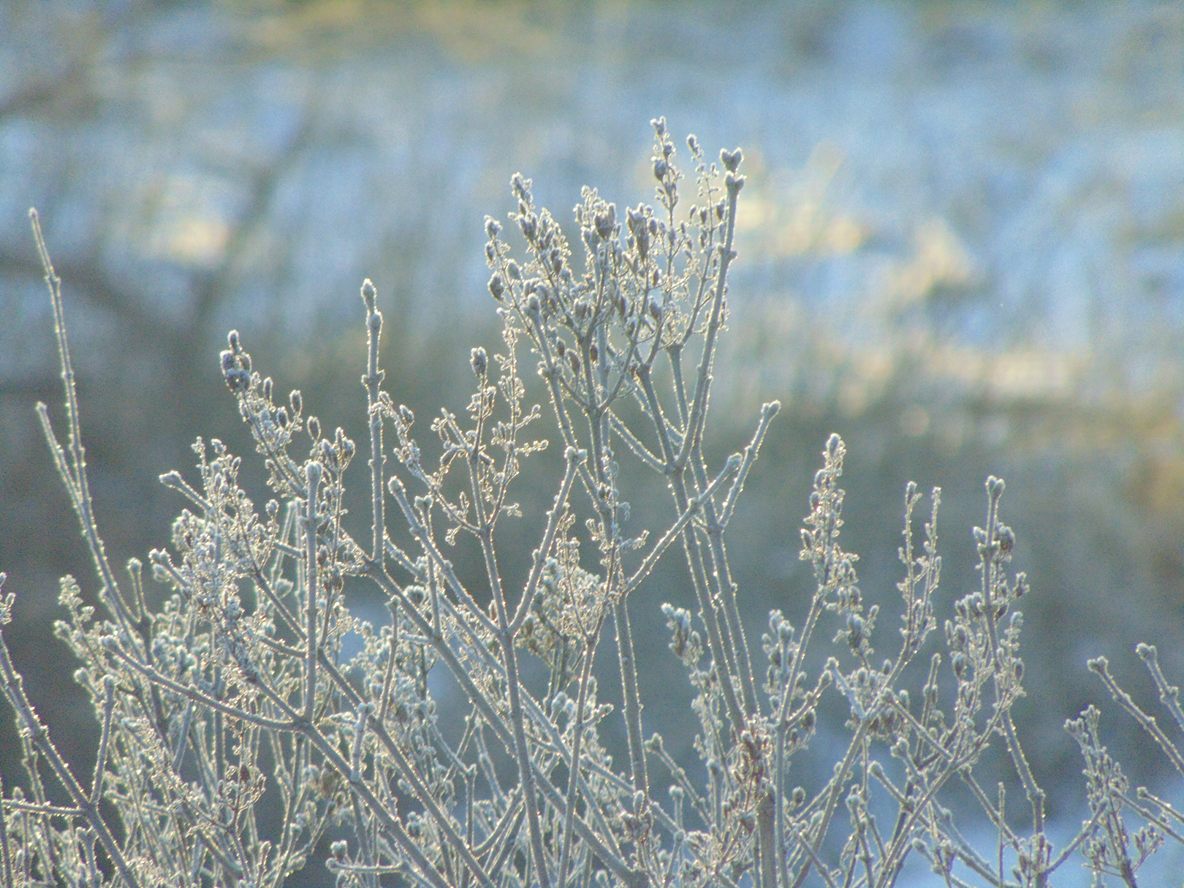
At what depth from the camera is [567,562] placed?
1.12m

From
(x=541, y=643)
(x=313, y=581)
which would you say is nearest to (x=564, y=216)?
(x=541, y=643)

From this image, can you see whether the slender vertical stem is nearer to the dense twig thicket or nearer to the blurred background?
the dense twig thicket

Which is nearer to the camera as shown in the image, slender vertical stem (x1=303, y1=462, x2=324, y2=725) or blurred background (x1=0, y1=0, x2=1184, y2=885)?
slender vertical stem (x1=303, y1=462, x2=324, y2=725)

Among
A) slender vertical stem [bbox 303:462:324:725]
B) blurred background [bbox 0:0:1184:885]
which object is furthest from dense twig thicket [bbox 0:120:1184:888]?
blurred background [bbox 0:0:1184:885]

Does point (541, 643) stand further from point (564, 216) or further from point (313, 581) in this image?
point (564, 216)

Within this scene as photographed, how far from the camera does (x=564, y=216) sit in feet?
15.8

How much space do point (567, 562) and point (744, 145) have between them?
4.46 meters

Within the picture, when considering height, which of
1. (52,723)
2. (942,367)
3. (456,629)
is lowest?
(52,723)

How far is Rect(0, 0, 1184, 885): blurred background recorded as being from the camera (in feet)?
14.0

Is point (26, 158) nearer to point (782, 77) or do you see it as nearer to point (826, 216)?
point (826, 216)

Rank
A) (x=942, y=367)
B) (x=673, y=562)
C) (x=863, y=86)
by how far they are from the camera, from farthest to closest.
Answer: (x=863, y=86), (x=942, y=367), (x=673, y=562)

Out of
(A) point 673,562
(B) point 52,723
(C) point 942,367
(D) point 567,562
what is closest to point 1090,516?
(C) point 942,367

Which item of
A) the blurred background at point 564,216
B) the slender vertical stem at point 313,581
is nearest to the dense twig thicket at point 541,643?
the slender vertical stem at point 313,581

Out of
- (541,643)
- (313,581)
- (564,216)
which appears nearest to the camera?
Result: (313,581)
